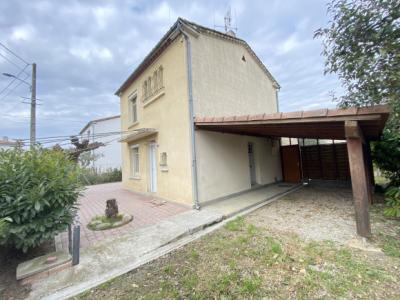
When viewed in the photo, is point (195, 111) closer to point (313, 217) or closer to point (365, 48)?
point (365, 48)

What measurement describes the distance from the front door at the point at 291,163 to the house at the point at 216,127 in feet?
0.20

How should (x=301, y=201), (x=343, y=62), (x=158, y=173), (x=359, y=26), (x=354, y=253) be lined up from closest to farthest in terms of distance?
(x=354, y=253), (x=359, y=26), (x=343, y=62), (x=301, y=201), (x=158, y=173)

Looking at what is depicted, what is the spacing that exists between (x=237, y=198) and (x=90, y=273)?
5867 mm

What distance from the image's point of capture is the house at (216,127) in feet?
17.1

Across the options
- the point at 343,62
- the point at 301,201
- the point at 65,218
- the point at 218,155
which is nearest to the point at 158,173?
the point at 218,155

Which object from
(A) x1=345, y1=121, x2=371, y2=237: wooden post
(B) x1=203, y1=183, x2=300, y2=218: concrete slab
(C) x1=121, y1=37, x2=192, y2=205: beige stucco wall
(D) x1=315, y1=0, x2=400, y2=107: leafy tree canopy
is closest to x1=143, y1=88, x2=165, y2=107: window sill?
(C) x1=121, y1=37, x2=192, y2=205: beige stucco wall

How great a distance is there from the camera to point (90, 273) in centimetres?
338

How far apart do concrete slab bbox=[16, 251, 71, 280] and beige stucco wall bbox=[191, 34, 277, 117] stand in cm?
542

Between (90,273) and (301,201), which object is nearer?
(90,273)

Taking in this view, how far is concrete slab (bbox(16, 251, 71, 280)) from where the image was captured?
322 cm

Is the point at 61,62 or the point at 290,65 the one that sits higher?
the point at 61,62

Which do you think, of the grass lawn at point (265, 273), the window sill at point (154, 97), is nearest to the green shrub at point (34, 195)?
the grass lawn at point (265, 273)

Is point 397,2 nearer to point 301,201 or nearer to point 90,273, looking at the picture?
point 301,201

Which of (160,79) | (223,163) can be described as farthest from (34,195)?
(160,79)
